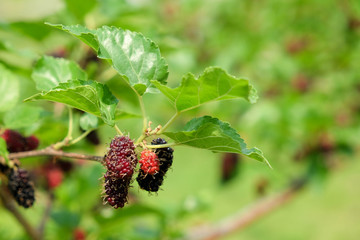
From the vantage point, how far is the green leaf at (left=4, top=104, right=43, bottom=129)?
2.05 ft

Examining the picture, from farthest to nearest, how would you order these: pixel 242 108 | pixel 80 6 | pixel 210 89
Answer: pixel 242 108 < pixel 80 6 < pixel 210 89

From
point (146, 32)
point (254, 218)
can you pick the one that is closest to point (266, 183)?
point (254, 218)

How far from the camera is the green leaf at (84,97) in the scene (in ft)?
1.46

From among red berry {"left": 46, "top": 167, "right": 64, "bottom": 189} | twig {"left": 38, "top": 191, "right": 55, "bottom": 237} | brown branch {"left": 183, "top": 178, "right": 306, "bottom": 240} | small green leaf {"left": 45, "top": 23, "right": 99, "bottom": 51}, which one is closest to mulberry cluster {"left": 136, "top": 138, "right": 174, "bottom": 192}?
small green leaf {"left": 45, "top": 23, "right": 99, "bottom": 51}

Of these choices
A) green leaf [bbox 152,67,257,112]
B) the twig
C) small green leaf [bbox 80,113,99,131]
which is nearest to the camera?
green leaf [bbox 152,67,257,112]

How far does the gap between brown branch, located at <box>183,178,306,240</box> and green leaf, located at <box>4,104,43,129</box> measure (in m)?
0.69

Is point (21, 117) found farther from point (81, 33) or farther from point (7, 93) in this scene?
point (81, 33)

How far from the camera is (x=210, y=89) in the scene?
0.44m

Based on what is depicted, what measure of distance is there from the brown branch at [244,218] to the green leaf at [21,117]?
688mm

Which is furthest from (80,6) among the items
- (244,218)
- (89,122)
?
(244,218)

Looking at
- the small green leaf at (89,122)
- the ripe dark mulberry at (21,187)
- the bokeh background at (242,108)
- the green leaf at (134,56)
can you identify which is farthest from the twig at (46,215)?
the green leaf at (134,56)

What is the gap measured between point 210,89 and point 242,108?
3.99 feet

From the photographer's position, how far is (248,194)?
280cm

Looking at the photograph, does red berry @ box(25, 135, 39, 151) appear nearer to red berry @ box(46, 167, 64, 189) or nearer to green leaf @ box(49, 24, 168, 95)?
green leaf @ box(49, 24, 168, 95)
